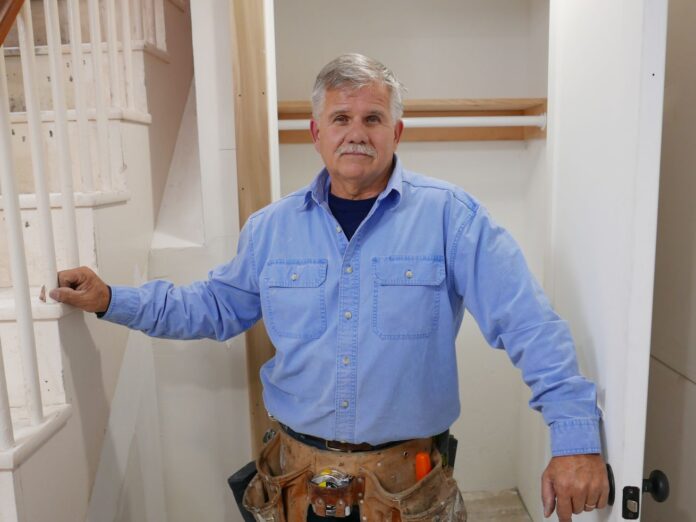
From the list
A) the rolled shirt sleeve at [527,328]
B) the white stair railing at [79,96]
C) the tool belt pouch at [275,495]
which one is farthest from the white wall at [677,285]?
the white stair railing at [79,96]

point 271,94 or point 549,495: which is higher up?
point 271,94

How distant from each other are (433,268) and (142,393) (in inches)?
37.7

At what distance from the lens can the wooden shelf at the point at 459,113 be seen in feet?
6.33

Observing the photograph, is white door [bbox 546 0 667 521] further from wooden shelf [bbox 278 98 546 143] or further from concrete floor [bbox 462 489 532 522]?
concrete floor [bbox 462 489 532 522]

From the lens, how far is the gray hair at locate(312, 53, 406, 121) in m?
1.29

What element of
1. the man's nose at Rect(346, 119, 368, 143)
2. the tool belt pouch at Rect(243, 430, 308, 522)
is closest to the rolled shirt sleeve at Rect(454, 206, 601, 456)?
the man's nose at Rect(346, 119, 368, 143)

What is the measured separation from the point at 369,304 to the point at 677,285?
0.77 m

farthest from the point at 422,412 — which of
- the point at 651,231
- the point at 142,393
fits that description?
the point at 142,393

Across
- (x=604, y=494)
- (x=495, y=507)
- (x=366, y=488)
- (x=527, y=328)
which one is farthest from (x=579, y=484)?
(x=495, y=507)

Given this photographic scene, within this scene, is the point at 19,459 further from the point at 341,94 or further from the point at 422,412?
the point at 341,94

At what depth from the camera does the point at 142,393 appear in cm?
169

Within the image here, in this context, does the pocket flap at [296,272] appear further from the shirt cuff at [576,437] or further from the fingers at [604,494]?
the fingers at [604,494]

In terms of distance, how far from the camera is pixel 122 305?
136 centimetres

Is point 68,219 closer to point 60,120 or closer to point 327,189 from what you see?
point 60,120
